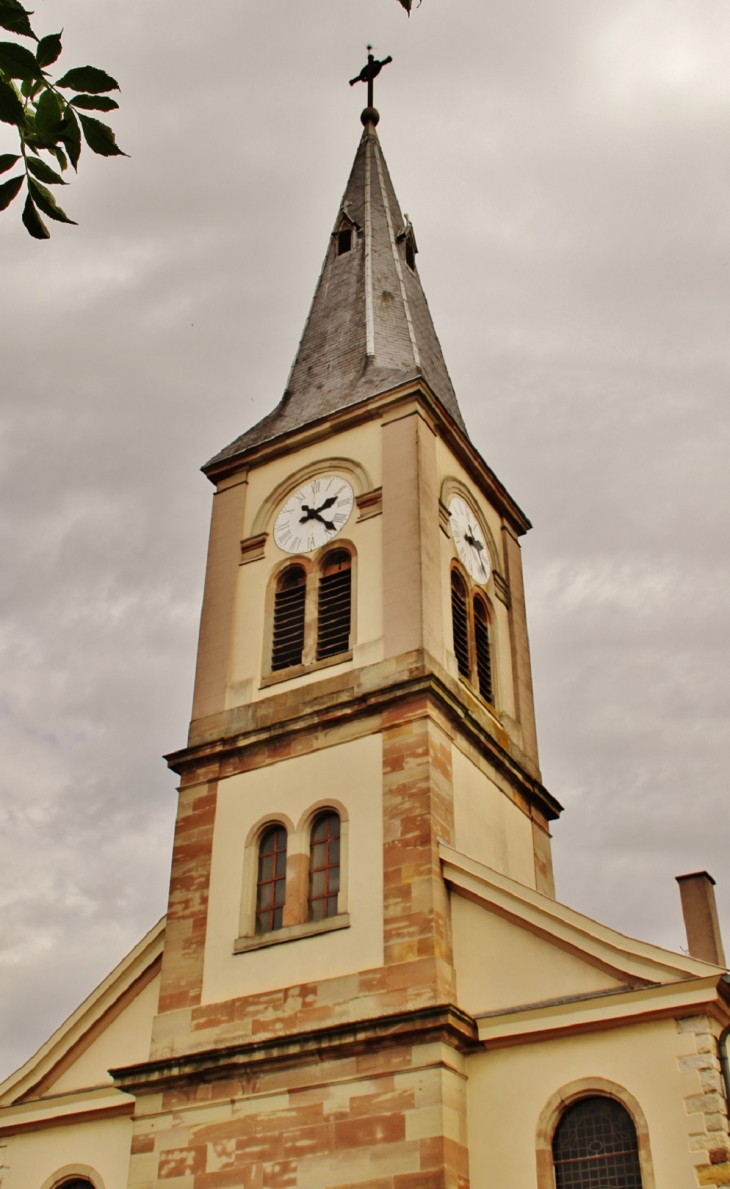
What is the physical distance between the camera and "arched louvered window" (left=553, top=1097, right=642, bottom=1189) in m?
14.2

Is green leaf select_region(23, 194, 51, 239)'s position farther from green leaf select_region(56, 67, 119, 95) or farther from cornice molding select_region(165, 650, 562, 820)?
cornice molding select_region(165, 650, 562, 820)

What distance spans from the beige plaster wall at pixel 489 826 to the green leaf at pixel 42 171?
538 inches

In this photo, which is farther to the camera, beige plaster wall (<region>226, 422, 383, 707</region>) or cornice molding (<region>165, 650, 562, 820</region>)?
beige plaster wall (<region>226, 422, 383, 707</region>)

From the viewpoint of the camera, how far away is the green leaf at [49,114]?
15.6ft

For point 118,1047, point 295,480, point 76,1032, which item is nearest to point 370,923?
point 118,1047

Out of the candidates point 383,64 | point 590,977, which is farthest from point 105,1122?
point 383,64

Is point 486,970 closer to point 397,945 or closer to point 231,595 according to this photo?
point 397,945

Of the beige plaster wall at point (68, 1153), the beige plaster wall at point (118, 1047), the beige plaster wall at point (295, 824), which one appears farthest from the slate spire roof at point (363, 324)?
the beige plaster wall at point (68, 1153)

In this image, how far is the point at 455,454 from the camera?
77.1ft

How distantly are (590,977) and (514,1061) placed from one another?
1.32 meters

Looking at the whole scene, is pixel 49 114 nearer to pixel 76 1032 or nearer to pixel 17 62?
pixel 17 62

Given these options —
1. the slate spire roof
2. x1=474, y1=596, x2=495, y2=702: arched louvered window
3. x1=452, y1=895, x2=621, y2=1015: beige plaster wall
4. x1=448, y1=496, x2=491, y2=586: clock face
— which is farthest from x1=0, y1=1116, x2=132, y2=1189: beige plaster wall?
the slate spire roof

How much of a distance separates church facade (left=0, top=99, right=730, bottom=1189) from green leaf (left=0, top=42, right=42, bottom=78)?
12496 mm

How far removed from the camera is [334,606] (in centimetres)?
2081
